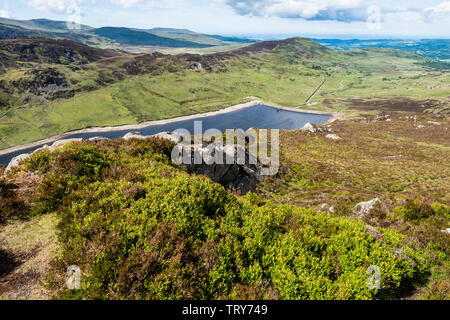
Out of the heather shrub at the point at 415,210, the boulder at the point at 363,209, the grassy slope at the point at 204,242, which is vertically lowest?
the boulder at the point at 363,209

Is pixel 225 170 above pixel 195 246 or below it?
below

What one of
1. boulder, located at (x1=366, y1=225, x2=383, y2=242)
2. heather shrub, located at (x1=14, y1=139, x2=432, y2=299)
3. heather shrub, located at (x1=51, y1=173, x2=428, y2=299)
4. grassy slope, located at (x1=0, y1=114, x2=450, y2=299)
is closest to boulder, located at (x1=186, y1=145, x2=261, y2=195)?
grassy slope, located at (x1=0, y1=114, x2=450, y2=299)

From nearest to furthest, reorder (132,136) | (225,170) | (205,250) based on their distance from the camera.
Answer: (205,250), (132,136), (225,170)

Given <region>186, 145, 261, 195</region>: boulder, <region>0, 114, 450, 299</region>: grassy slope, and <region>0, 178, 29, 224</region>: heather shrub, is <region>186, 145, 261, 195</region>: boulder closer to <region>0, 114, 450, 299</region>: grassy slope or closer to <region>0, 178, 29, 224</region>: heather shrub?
<region>0, 114, 450, 299</region>: grassy slope

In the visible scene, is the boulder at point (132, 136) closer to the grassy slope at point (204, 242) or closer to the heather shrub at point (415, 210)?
the grassy slope at point (204, 242)

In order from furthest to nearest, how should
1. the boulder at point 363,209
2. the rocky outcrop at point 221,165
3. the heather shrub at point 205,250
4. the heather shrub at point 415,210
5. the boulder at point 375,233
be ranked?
the rocky outcrop at point 221,165
the boulder at point 363,209
the heather shrub at point 415,210
the boulder at point 375,233
the heather shrub at point 205,250

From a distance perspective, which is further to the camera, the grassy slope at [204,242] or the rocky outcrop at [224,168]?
the rocky outcrop at [224,168]

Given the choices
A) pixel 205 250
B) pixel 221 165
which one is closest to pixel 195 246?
pixel 205 250

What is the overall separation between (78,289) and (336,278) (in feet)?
28.6

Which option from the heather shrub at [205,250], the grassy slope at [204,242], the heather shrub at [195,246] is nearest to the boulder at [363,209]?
the grassy slope at [204,242]

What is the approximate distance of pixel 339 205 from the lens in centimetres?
2205

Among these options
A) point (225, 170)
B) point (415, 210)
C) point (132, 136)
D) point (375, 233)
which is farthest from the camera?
point (225, 170)

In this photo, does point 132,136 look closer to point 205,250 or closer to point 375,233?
point 205,250
